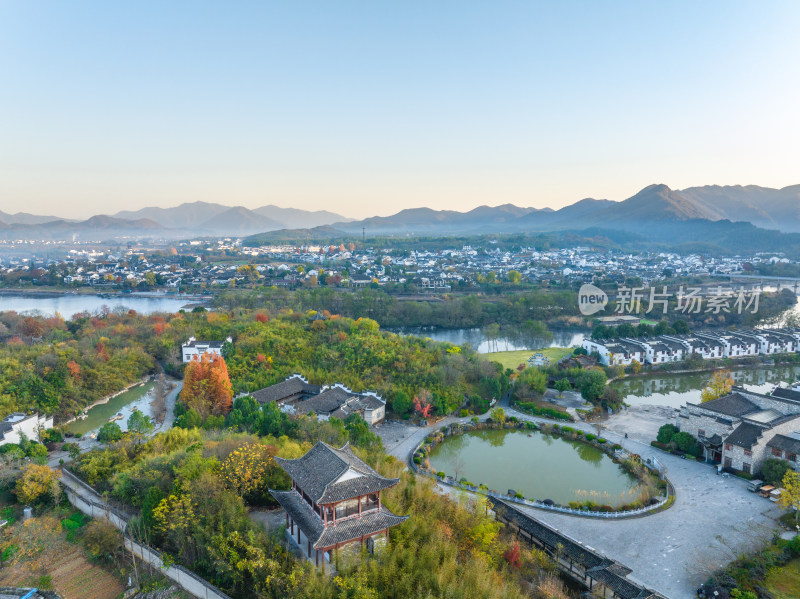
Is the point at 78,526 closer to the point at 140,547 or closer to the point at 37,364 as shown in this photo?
the point at 140,547

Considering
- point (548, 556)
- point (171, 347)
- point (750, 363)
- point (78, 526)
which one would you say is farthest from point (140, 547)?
point (750, 363)

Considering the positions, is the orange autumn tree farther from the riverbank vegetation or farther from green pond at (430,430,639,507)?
green pond at (430,430,639,507)

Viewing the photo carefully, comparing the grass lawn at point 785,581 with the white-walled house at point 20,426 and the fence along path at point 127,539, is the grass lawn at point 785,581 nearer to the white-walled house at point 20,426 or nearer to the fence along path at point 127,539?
the fence along path at point 127,539

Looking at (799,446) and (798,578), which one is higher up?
(799,446)

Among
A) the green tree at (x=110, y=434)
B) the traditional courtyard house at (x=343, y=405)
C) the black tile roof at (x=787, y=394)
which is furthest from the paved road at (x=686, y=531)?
the green tree at (x=110, y=434)

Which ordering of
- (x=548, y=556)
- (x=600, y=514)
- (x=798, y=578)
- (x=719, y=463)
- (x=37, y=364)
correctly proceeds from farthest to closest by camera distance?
1. (x=37, y=364)
2. (x=719, y=463)
3. (x=600, y=514)
4. (x=548, y=556)
5. (x=798, y=578)

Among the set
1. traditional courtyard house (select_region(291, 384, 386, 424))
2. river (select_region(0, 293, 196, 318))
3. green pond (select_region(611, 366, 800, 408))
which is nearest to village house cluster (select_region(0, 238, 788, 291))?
river (select_region(0, 293, 196, 318))
